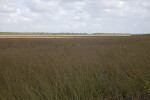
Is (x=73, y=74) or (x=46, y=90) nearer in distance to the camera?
(x=46, y=90)

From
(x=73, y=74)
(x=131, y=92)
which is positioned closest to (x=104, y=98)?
(x=131, y=92)

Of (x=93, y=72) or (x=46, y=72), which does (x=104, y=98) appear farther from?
(x=46, y=72)

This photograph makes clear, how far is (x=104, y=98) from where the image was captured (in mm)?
2455

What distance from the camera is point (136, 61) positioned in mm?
3912

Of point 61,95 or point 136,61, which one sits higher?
point 136,61

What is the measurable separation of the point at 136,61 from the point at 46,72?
97.5 inches

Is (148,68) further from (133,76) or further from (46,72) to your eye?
(46,72)

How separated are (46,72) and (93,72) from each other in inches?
48.4

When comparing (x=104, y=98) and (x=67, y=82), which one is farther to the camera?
(x=67, y=82)

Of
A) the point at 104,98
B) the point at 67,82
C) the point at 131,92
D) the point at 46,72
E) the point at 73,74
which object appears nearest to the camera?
the point at 104,98

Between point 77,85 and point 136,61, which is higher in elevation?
point 136,61

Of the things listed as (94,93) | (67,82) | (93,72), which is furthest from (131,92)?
(67,82)

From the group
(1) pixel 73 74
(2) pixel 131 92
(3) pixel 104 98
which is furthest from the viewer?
(1) pixel 73 74

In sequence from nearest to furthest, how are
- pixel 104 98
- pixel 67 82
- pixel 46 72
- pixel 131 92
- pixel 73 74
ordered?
pixel 104 98 < pixel 131 92 < pixel 67 82 < pixel 73 74 < pixel 46 72
